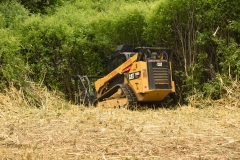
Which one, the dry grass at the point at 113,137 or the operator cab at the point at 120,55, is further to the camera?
the operator cab at the point at 120,55

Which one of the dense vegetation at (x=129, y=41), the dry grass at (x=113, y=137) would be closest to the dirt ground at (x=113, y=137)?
the dry grass at (x=113, y=137)

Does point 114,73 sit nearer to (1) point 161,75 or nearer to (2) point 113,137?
(1) point 161,75

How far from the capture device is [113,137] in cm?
506

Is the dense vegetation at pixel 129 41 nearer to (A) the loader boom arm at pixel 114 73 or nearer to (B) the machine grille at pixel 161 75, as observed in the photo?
(B) the machine grille at pixel 161 75

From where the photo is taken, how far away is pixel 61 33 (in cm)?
1263

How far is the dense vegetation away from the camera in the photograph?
979 centimetres

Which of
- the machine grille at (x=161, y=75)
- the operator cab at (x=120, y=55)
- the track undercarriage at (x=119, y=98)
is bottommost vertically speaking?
the track undercarriage at (x=119, y=98)

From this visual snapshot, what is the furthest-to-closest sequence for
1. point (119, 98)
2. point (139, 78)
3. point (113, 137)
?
point (119, 98) < point (139, 78) < point (113, 137)

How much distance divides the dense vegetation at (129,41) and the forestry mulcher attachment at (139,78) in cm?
88

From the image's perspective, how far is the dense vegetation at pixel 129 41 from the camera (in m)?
9.79

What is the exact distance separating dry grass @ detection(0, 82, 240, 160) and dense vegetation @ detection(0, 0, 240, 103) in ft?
9.26

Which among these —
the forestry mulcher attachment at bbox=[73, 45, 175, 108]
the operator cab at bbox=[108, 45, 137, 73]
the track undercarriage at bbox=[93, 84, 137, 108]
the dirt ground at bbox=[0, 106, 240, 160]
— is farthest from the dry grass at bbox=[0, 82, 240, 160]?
the operator cab at bbox=[108, 45, 137, 73]

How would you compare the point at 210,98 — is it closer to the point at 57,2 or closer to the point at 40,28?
the point at 40,28

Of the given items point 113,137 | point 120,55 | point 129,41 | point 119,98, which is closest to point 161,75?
point 119,98
